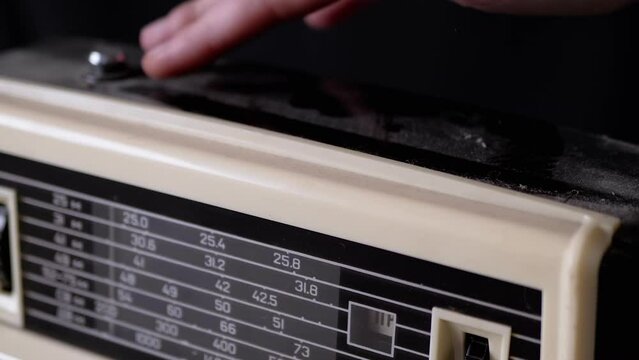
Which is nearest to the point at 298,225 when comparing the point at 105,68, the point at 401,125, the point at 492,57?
the point at 401,125

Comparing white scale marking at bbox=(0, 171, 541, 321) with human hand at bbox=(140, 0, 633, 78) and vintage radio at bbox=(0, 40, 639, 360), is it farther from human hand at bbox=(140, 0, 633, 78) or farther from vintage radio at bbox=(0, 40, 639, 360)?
human hand at bbox=(140, 0, 633, 78)

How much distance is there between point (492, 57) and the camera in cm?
84

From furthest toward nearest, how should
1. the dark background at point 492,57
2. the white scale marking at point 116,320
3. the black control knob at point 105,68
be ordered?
the dark background at point 492,57 < the black control knob at point 105,68 < the white scale marking at point 116,320

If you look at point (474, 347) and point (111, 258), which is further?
point (111, 258)

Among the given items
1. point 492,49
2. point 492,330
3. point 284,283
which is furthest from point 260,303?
point 492,49

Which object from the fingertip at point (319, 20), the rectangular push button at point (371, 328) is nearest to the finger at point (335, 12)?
the fingertip at point (319, 20)

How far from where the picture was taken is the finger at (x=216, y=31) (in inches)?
25.9

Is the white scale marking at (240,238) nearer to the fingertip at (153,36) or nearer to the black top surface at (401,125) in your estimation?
the black top surface at (401,125)

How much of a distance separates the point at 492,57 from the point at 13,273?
422 mm

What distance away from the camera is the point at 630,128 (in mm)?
814

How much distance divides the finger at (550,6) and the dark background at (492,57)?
0.25m

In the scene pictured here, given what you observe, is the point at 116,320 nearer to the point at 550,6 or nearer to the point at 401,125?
the point at 401,125

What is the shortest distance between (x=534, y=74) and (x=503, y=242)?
15.5 inches

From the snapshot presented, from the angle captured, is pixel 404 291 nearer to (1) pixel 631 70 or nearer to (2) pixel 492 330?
(2) pixel 492 330
